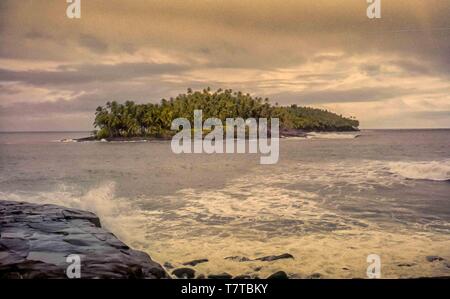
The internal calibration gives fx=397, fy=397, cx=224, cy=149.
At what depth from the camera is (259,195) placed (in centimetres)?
340

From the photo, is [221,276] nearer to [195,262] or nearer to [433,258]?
[195,262]

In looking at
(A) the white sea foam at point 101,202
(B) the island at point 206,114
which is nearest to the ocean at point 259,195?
(A) the white sea foam at point 101,202

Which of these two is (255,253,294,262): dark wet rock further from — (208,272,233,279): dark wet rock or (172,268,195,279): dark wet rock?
(172,268,195,279): dark wet rock

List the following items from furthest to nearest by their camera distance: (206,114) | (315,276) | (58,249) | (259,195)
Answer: (206,114)
(259,195)
(315,276)
(58,249)

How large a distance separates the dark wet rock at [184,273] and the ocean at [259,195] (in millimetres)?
55

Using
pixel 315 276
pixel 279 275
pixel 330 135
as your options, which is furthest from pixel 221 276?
pixel 330 135

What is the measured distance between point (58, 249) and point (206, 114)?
5.27ft

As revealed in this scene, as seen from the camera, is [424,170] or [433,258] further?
[424,170]

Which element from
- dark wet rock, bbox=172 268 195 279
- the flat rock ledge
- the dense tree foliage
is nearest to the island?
the dense tree foliage

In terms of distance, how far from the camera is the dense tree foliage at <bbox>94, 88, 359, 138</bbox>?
340 cm

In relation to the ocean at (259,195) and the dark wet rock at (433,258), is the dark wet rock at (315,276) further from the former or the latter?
the dark wet rock at (433,258)

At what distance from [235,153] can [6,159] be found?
191 centimetres

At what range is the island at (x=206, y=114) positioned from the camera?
3.40 metres
